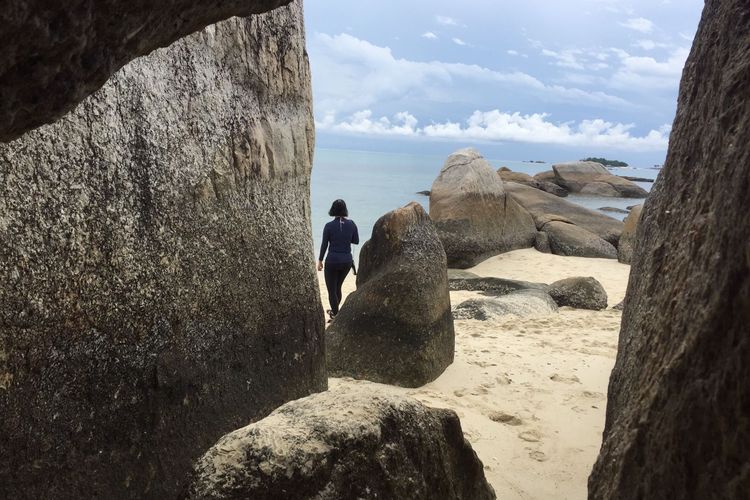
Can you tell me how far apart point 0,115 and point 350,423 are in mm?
1312

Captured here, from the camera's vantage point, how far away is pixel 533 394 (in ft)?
16.3

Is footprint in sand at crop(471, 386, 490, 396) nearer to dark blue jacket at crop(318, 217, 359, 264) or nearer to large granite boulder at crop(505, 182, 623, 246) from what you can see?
dark blue jacket at crop(318, 217, 359, 264)

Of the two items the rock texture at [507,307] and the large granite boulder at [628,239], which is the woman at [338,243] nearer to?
the rock texture at [507,307]

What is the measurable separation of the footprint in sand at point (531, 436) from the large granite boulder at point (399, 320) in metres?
1.25

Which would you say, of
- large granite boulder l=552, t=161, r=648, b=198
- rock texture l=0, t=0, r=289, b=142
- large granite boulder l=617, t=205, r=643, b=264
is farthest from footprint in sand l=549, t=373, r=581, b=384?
large granite boulder l=552, t=161, r=648, b=198

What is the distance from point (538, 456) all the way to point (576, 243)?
1050cm

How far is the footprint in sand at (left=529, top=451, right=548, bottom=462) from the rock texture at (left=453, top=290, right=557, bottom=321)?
3871mm

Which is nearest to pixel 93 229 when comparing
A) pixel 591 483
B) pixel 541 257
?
pixel 591 483

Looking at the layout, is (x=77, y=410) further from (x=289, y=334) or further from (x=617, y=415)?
(x=617, y=415)

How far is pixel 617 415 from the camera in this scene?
2410mm

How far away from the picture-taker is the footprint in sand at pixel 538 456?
3779 millimetres

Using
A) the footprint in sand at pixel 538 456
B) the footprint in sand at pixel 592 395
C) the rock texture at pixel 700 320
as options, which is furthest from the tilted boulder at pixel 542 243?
the rock texture at pixel 700 320

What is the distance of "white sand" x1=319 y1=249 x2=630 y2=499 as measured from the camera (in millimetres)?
3635

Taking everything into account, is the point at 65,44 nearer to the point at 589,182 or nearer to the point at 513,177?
the point at 513,177
